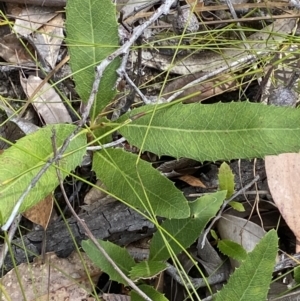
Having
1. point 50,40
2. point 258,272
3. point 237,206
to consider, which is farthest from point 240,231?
point 50,40

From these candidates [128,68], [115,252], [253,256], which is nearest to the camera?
[253,256]

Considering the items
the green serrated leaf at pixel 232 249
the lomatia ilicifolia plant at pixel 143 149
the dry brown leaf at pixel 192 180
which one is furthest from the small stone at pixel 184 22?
the green serrated leaf at pixel 232 249

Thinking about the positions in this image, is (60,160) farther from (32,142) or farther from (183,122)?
(183,122)

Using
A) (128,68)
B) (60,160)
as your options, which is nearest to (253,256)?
(60,160)

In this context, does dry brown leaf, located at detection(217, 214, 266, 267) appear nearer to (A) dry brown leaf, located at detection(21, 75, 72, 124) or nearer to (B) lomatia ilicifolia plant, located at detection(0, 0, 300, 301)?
(B) lomatia ilicifolia plant, located at detection(0, 0, 300, 301)

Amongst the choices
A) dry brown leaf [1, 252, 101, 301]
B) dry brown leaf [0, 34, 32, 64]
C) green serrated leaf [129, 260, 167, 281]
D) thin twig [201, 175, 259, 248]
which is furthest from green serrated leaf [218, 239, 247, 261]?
dry brown leaf [0, 34, 32, 64]
